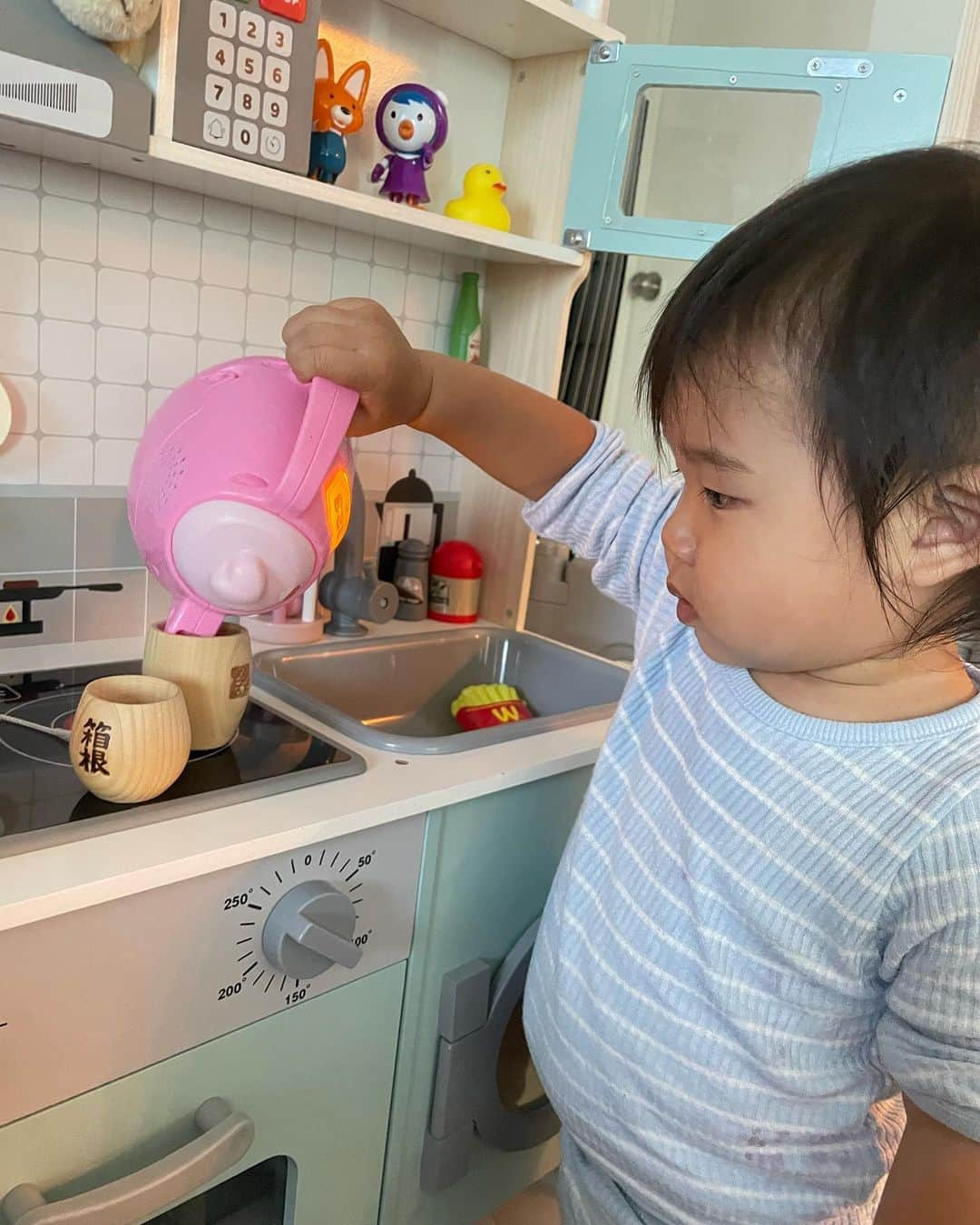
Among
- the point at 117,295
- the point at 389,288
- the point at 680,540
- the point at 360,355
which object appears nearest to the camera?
the point at 680,540

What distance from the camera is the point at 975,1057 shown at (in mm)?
522

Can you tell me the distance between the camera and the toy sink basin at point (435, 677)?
3.70ft

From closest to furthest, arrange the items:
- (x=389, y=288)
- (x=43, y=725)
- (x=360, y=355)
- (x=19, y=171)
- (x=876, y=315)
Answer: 1. (x=876, y=315)
2. (x=360, y=355)
3. (x=43, y=725)
4. (x=19, y=171)
5. (x=389, y=288)

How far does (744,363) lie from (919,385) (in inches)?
3.9

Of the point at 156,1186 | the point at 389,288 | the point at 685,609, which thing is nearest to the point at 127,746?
the point at 156,1186

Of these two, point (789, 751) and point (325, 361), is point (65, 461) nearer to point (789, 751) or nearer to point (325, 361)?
point (325, 361)

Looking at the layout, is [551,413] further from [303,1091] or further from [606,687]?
[303,1091]

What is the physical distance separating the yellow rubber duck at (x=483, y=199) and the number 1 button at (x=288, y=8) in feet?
1.17

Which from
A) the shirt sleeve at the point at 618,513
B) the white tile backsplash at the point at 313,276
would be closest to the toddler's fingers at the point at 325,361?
the shirt sleeve at the point at 618,513

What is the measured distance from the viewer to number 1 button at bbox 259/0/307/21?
919 mm

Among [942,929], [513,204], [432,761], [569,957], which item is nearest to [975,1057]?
[942,929]

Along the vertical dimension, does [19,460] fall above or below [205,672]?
above

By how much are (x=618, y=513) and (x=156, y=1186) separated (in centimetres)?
65

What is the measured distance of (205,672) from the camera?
0.83 m
